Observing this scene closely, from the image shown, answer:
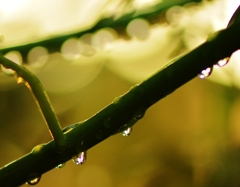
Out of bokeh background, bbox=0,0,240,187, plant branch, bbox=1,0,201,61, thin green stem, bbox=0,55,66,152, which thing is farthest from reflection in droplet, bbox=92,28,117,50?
bokeh background, bbox=0,0,240,187

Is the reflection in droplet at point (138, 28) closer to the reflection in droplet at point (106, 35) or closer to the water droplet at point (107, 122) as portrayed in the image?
the reflection in droplet at point (106, 35)

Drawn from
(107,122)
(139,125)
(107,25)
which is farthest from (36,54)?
(139,125)

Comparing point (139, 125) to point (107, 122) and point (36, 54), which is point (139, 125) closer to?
point (36, 54)

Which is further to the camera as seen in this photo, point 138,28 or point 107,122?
point 138,28

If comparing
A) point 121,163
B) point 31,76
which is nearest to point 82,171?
point 121,163

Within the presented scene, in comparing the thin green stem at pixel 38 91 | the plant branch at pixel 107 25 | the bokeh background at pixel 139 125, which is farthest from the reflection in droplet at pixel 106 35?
the bokeh background at pixel 139 125

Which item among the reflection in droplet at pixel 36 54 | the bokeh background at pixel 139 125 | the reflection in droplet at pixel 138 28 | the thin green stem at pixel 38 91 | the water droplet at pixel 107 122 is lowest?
the bokeh background at pixel 139 125

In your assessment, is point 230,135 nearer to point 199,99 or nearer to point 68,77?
point 199,99

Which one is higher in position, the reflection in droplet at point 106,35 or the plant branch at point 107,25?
the plant branch at point 107,25

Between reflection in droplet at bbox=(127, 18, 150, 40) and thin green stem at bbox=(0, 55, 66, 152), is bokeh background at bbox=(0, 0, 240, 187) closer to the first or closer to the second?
reflection in droplet at bbox=(127, 18, 150, 40)
